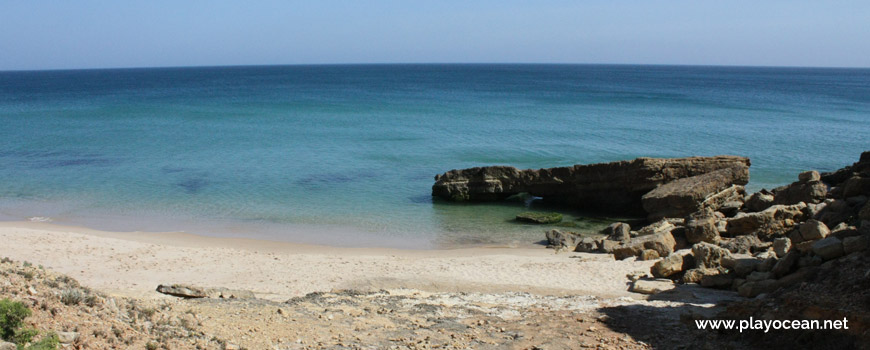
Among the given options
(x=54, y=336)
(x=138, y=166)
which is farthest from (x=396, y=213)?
(x=54, y=336)

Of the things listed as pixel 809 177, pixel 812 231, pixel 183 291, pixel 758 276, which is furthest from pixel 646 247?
pixel 183 291

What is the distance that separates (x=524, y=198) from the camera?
24.4 m

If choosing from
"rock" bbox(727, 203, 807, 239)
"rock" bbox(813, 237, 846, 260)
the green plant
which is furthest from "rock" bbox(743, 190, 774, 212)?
the green plant

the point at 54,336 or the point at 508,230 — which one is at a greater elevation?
the point at 54,336

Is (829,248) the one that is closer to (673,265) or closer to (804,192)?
(673,265)

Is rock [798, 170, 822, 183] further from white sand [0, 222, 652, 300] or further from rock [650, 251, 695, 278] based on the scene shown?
rock [650, 251, 695, 278]

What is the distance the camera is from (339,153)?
108 feet

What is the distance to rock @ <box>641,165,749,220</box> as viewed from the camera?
1916 cm

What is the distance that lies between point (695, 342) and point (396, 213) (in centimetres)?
1410

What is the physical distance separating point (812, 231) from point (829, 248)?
2.15 metres

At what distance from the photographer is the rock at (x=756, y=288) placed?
35.2 feet

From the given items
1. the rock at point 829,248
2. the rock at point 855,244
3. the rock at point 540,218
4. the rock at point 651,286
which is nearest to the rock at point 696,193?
the rock at point 540,218

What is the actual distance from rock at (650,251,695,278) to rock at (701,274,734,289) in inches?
32.9

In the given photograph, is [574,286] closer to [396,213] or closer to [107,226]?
[396,213]
